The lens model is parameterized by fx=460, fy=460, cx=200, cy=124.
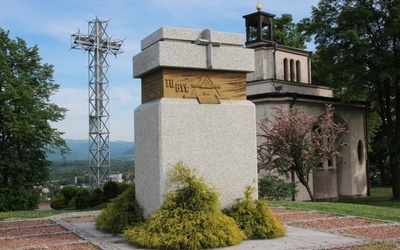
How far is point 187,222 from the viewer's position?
25.8ft

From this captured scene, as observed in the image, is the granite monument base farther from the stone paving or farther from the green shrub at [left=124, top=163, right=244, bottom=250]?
the stone paving

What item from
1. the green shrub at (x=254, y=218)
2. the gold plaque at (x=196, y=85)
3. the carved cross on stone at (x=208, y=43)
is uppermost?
the carved cross on stone at (x=208, y=43)

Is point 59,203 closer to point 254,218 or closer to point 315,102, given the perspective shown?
point 315,102

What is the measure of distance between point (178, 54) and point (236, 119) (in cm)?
175

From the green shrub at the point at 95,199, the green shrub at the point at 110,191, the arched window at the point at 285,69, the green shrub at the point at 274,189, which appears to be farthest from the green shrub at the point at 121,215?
the arched window at the point at 285,69

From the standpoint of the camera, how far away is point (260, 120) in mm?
26094

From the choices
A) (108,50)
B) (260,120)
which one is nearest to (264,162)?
(260,120)

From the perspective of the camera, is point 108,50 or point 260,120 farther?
point 108,50

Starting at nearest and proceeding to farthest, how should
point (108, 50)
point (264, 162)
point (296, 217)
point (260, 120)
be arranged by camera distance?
point (296, 217)
point (264, 162)
point (260, 120)
point (108, 50)

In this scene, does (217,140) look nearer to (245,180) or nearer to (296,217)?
(245,180)

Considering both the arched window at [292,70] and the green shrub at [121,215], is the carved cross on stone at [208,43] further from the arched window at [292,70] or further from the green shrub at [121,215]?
the arched window at [292,70]

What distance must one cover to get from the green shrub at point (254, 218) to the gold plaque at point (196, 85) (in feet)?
6.43

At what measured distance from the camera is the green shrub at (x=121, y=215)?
9203mm

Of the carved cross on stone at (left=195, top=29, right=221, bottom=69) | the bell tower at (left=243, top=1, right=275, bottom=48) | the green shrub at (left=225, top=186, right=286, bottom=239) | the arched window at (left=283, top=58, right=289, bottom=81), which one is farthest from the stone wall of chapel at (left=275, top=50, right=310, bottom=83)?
the green shrub at (left=225, top=186, right=286, bottom=239)
